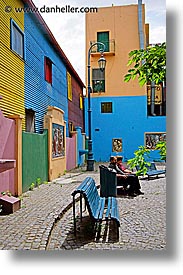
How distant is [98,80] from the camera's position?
3297 mm

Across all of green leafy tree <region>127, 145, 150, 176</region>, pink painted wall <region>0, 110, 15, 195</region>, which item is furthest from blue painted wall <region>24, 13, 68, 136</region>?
green leafy tree <region>127, 145, 150, 176</region>

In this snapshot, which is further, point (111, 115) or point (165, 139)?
point (111, 115)

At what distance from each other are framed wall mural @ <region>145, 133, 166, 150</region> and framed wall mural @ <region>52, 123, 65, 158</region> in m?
1.83

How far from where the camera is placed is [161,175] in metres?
3.14

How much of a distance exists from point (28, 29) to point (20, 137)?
1130 mm

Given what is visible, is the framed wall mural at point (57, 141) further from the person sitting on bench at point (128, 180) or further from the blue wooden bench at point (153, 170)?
the blue wooden bench at point (153, 170)

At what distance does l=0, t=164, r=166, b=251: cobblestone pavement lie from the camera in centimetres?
278

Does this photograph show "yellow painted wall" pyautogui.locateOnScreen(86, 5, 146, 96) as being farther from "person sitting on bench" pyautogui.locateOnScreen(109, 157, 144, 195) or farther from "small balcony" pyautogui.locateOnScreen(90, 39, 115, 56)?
"person sitting on bench" pyautogui.locateOnScreen(109, 157, 144, 195)

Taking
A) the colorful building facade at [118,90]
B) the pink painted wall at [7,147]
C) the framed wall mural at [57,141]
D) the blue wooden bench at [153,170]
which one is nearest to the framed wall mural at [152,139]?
the colorful building facade at [118,90]

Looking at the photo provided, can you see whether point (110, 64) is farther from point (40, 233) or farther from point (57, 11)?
point (40, 233)

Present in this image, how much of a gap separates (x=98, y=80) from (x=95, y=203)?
1022mm

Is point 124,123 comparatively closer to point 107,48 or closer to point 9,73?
point 107,48

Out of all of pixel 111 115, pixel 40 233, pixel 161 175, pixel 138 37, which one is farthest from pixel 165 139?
pixel 40 233

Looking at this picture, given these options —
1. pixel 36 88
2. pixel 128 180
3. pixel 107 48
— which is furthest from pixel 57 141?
pixel 107 48
